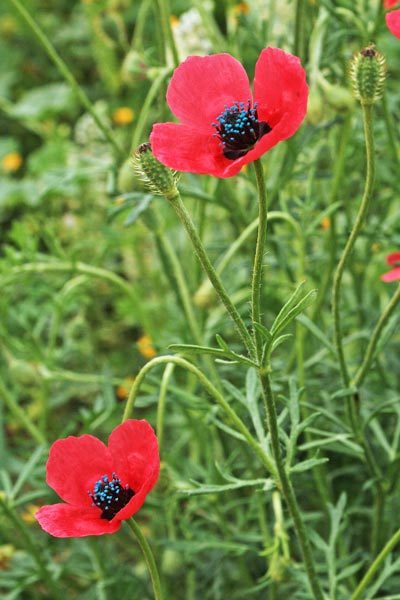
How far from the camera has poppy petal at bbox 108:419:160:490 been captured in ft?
2.43

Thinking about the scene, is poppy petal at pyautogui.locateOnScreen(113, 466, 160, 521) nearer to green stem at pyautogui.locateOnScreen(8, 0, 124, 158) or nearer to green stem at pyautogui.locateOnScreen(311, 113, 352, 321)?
green stem at pyautogui.locateOnScreen(311, 113, 352, 321)

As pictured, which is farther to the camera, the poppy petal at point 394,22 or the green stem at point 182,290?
the green stem at point 182,290

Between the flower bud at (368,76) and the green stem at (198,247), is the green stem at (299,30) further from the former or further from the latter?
the green stem at (198,247)

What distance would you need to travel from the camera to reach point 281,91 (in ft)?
2.39

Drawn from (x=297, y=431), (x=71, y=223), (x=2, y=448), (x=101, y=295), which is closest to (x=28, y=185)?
(x=71, y=223)

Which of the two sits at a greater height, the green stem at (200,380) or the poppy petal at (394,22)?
the poppy petal at (394,22)

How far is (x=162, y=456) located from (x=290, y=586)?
289mm

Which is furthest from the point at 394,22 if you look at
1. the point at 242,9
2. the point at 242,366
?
the point at 242,9

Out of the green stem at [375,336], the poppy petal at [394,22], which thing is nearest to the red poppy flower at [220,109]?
the poppy petal at [394,22]

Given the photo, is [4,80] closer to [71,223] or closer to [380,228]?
[71,223]

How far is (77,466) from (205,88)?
0.37 metres

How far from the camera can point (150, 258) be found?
2.24 metres

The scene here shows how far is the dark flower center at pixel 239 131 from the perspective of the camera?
0.76 m

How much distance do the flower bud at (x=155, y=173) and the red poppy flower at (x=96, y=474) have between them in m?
0.21
